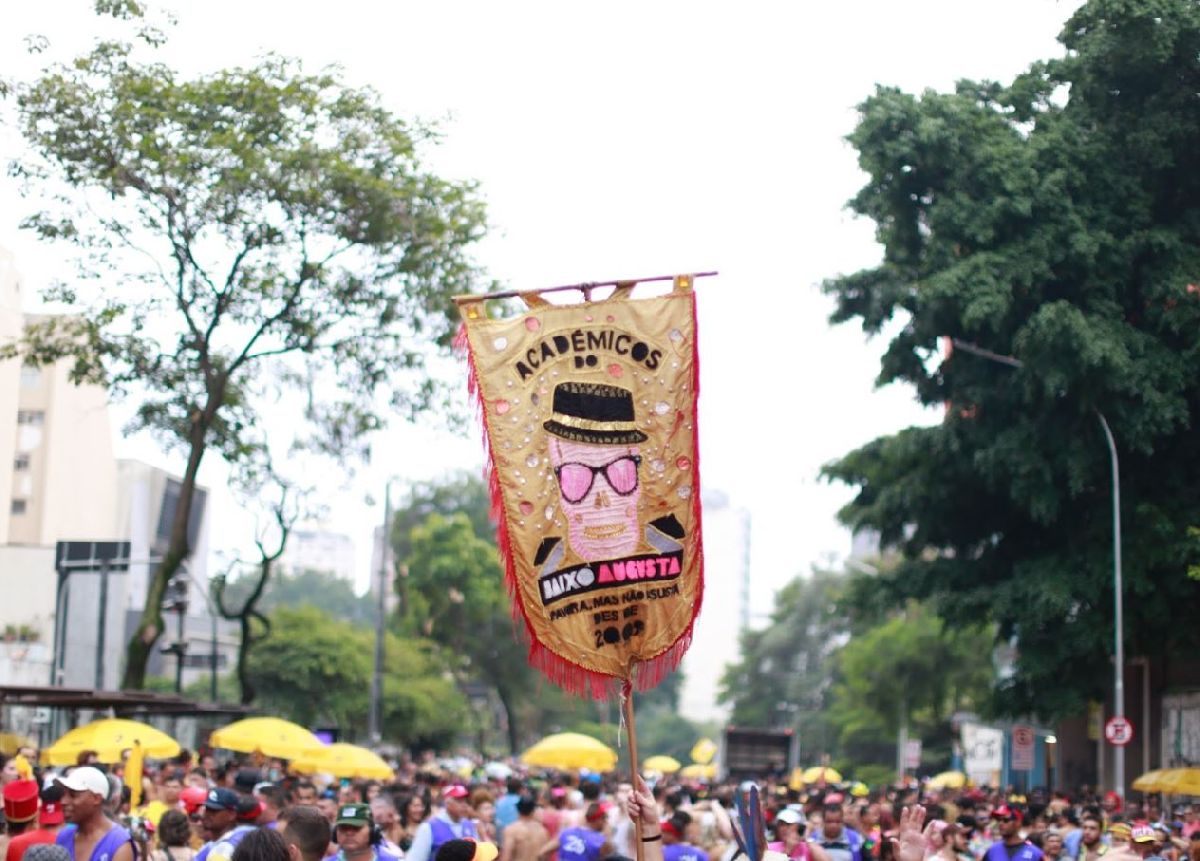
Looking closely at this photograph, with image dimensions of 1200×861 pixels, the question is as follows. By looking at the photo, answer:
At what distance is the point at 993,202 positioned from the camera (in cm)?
3169

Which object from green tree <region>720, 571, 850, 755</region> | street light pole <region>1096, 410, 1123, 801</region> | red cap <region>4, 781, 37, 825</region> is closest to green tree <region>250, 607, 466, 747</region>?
street light pole <region>1096, 410, 1123, 801</region>

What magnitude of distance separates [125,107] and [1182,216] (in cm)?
1874

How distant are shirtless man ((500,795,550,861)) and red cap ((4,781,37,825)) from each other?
5647 mm

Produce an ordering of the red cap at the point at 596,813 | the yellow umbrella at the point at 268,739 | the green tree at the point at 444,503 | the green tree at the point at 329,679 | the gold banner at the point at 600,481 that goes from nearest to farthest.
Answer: the gold banner at the point at 600,481 → the red cap at the point at 596,813 → the yellow umbrella at the point at 268,739 → the green tree at the point at 329,679 → the green tree at the point at 444,503

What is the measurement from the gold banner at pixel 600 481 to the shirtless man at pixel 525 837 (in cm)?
658

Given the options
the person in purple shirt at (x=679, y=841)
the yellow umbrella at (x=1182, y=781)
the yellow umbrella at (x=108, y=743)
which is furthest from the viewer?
the yellow umbrella at (x=1182, y=781)

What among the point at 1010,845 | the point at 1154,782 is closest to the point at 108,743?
the point at 1010,845

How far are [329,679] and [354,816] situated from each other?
47635mm

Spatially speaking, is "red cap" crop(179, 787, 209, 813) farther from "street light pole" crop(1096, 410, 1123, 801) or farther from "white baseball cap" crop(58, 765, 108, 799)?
"street light pole" crop(1096, 410, 1123, 801)

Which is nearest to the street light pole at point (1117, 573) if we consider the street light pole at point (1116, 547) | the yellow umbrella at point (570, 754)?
the street light pole at point (1116, 547)

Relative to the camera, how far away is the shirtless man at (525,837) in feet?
48.6

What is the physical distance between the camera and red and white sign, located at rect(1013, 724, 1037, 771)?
3712 cm

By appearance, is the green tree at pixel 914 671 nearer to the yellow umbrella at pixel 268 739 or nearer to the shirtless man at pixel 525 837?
the yellow umbrella at pixel 268 739

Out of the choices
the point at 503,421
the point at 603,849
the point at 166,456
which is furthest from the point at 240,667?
the point at 503,421
